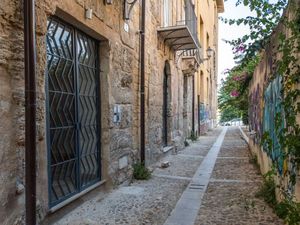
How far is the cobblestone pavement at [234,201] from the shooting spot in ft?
13.0

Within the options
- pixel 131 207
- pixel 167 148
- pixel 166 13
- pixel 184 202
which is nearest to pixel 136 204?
pixel 131 207

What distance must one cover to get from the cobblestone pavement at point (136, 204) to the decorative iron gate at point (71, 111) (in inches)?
11.5

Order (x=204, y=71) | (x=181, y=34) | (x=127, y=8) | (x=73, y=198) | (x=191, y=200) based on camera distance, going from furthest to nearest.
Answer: (x=204, y=71)
(x=181, y=34)
(x=127, y=8)
(x=191, y=200)
(x=73, y=198)

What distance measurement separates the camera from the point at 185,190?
18.1 feet

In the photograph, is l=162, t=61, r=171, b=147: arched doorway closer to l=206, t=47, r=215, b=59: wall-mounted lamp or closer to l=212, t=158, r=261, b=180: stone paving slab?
l=212, t=158, r=261, b=180: stone paving slab

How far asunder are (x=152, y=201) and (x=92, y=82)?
1949 mm

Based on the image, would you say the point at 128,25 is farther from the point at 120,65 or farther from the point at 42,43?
the point at 42,43

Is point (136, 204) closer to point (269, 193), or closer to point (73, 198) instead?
point (73, 198)

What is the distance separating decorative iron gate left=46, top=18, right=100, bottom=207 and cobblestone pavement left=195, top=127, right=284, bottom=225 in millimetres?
1675

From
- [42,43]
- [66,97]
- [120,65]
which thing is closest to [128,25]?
[120,65]

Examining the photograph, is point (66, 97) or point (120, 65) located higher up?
point (120, 65)

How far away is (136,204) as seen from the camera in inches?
179

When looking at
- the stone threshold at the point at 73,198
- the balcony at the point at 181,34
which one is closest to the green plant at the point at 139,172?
the stone threshold at the point at 73,198

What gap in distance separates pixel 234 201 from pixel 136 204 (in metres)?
1.42
